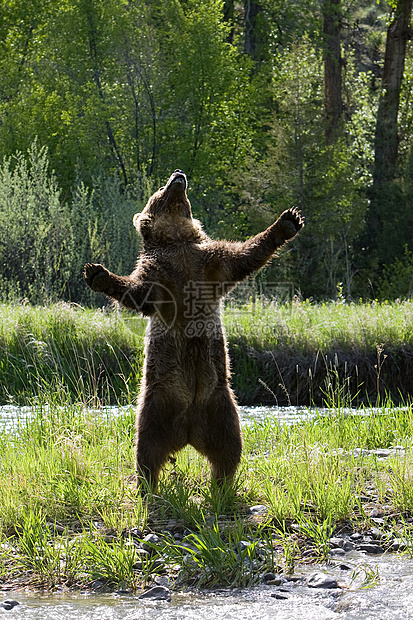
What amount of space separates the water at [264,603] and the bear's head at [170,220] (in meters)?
2.00

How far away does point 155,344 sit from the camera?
13.9ft

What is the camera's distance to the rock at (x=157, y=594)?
3381 mm

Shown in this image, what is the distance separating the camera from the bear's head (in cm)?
438

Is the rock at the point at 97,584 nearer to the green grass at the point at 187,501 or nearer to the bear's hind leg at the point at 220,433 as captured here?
the green grass at the point at 187,501

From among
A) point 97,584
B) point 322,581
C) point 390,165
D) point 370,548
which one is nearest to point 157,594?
point 97,584

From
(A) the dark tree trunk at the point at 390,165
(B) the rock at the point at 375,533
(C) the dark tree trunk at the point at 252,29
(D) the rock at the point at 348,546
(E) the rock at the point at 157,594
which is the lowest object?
(E) the rock at the point at 157,594

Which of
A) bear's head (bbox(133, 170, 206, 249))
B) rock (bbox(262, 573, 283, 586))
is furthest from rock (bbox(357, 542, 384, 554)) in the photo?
bear's head (bbox(133, 170, 206, 249))

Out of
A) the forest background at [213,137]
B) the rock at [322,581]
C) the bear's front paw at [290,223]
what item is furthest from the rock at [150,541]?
the forest background at [213,137]

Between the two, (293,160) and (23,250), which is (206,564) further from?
(293,160)

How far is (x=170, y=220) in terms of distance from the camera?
4465 mm

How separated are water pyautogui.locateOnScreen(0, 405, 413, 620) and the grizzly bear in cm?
92

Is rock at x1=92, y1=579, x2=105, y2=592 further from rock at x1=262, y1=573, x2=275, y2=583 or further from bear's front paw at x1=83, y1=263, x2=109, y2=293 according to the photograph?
bear's front paw at x1=83, y1=263, x2=109, y2=293

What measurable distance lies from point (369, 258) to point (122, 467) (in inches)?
582

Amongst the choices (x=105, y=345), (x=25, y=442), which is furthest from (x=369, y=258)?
(x=25, y=442)
